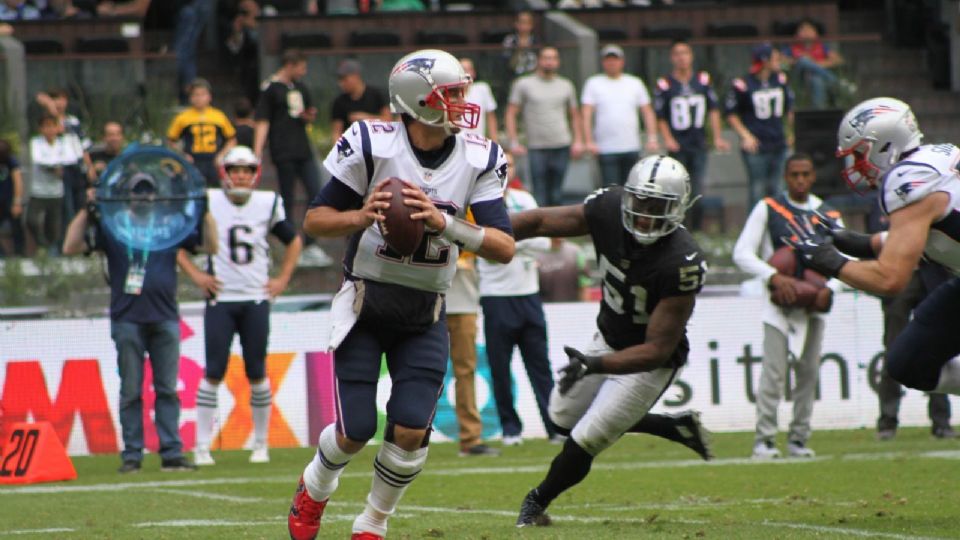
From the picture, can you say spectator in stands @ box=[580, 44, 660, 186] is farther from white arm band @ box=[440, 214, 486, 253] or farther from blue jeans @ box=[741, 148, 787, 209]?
white arm band @ box=[440, 214, 486, 253]

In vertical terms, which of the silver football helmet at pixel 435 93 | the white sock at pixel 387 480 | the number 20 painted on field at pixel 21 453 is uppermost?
the silver football helmet at pixel 435 93

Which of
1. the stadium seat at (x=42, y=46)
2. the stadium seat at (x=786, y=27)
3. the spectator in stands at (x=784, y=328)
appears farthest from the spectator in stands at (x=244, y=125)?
the stadium seat at (x=786, y=27)

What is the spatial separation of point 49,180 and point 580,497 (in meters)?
8.97

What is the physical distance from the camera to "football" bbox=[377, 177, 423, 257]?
6.13 meters

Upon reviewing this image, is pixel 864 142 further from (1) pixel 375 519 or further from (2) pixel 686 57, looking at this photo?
(2) pixel 686 57

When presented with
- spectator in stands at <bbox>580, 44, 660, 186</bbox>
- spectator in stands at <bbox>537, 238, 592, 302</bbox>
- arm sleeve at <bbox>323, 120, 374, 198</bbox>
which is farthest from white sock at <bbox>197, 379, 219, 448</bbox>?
spectator in stands at <bbox>580, 44, 660, 186</bbox>

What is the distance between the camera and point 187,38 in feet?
64.1

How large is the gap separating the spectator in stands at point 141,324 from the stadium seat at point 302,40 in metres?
8.15

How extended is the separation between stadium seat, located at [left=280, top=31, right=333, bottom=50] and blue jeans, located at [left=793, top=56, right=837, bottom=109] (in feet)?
19.1

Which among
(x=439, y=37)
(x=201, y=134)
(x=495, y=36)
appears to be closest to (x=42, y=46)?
(x=201, y=134)

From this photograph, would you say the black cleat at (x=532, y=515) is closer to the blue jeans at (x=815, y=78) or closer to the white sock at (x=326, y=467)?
the white sock at (x=326, y=467)

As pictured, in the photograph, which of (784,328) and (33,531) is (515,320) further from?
(33,531)

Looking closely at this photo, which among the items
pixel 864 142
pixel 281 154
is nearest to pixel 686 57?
pixel 281 154

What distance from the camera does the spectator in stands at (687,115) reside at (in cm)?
1656
